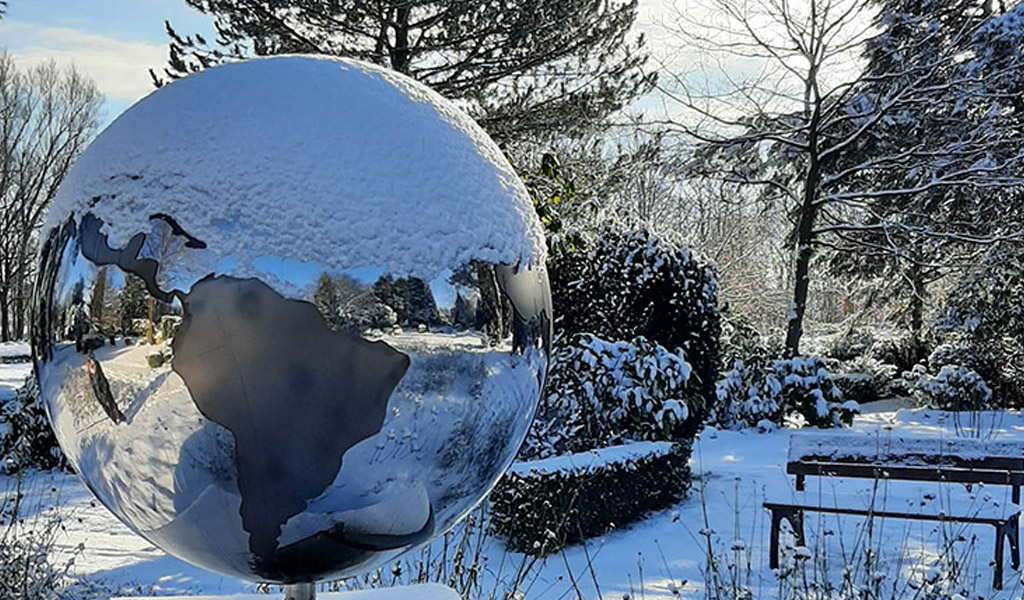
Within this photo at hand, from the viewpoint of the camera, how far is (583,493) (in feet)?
20.5

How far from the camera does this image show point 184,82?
122 cm

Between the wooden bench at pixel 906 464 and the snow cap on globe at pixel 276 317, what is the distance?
460 cm

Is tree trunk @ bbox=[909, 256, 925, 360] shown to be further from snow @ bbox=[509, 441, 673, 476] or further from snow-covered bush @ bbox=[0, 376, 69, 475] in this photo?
snow-covered bush @ bbox=[0, 376, 69, 475]

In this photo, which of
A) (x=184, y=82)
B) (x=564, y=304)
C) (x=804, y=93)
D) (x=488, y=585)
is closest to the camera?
(x=184, y=82)

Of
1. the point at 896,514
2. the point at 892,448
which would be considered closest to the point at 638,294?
the point at 892,448

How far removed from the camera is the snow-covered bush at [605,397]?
7738 millimetres

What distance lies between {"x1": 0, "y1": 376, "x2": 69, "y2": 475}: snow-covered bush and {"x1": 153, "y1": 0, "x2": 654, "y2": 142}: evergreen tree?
14.2ft

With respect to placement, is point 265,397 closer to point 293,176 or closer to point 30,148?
point 293,176

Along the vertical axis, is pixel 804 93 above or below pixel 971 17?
below

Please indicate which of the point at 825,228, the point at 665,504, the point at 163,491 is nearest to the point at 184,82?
the point at 163,491

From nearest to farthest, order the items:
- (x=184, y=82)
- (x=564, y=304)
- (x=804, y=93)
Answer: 1. (x=184, y=82)
2. (x=564, y=304)
3. (x=804, y=93)

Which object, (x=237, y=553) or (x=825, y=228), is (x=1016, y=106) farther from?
(x=237, y=553)

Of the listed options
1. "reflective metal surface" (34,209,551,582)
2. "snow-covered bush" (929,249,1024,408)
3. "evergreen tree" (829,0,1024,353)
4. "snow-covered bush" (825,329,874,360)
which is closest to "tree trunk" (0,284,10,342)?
"snow-covered bush" (825,329,874,360)

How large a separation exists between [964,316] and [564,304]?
1003 centimetres
